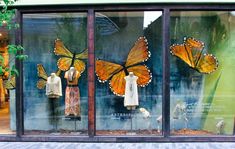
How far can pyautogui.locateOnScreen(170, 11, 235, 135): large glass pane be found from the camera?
10.1 m

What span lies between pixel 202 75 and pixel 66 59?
339 cm

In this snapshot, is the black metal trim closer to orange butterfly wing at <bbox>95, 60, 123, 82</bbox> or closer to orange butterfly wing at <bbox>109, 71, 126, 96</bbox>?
orange butterfly wing at <bbox>95, 60, 123, 82</bbox>

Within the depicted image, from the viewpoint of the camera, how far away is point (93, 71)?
10.0 metres

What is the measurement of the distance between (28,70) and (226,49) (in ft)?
16.2

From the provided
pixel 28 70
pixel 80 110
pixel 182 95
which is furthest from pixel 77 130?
pixel 182 95

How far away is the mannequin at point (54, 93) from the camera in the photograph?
1027 centimetres

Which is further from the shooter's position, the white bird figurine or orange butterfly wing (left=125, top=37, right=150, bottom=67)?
the white bird figurine

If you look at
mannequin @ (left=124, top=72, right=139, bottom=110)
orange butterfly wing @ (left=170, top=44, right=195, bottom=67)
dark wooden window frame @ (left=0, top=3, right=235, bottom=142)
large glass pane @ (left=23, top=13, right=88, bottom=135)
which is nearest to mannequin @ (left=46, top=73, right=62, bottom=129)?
large glass pane @ (left=23, top=13, right=88, bottom=135)

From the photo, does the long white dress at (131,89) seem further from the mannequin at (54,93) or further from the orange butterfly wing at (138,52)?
the mannequin at (54,93)

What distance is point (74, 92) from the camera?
10.3 metres

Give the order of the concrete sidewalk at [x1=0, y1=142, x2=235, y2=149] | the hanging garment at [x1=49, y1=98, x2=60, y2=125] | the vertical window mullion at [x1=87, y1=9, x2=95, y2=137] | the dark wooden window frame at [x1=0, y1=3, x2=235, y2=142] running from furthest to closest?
the hanging garment at [x1=49, y1=98, x2=60, y2=125] < the vertical window mullion at [x1=87, y1=9, x2=95, y2=137] < the dark wooden window frame at [x1=0, y1=3, x2=235, y2=142] < the concrete sidewalk at [x1=0, y1=142, x2=235, y2=149]

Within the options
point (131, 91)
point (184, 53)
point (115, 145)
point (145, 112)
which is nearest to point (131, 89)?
point (131, 91)

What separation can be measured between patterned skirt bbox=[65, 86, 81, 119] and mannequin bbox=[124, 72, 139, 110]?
120cm

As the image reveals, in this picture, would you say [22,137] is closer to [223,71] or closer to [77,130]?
[77,130]
